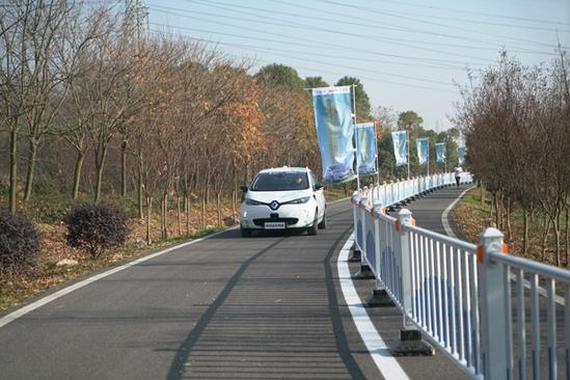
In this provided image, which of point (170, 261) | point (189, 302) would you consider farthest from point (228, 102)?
point (189, 302)

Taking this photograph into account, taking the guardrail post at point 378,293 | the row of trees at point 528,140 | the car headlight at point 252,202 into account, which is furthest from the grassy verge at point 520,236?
the guardrail post at point 378,293

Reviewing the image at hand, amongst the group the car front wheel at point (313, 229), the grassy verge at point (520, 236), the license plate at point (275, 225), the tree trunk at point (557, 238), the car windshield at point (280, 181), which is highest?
the car windshield at point (280, 181)

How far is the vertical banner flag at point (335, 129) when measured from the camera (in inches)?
776

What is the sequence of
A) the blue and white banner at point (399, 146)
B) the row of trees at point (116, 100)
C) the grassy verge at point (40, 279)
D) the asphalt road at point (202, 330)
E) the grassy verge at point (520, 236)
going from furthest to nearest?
the blue and white banner at point (399, 146) → the grassy verge at point (520, 236) → the row of trees at point (116, 100) → the grassy verge at point (40, 279) → the asphalt road at point (202, 330)

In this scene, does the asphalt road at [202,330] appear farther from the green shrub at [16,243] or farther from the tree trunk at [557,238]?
the tree trunk at [557,238]

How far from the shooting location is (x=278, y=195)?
19.0m

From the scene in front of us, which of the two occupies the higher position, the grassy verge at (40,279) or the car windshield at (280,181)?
the car windshield at (280,181)

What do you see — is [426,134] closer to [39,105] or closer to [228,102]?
[228,102]

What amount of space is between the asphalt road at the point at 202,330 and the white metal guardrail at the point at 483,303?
0.52 metres

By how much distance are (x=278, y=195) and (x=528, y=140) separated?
21.7 ft

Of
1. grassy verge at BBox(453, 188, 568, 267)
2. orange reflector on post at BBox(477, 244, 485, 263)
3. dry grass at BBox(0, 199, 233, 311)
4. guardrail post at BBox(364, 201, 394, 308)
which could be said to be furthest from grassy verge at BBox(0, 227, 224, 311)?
grassy verge at BBox(453, 188, 568, 267)

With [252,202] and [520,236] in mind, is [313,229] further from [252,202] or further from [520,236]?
[520,236]

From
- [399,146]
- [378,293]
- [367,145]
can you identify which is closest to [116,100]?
[378,293]

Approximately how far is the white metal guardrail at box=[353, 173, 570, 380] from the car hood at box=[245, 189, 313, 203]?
1150 cm
